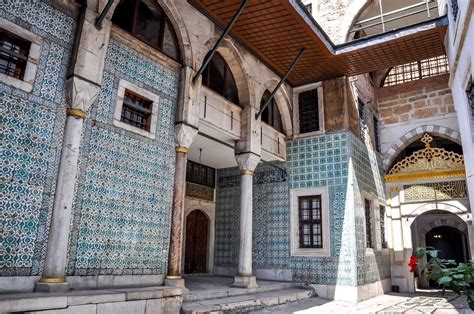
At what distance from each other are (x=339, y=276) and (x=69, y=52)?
684cm

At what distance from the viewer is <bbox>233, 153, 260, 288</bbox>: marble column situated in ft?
23.6

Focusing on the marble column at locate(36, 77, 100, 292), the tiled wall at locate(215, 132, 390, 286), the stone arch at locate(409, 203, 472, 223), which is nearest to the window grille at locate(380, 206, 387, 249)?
the tiled wall at locate(215, 132, 390, 286)

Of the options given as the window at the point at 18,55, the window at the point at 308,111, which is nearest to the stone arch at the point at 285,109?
the window at the point at 308,111

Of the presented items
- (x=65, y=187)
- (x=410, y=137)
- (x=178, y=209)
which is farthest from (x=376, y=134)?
(x=65, y=187)

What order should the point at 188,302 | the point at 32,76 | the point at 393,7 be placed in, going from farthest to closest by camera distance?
the point at 393,7 < the point at 188,302 < the point at 32,76

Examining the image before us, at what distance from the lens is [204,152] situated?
30.4 ft

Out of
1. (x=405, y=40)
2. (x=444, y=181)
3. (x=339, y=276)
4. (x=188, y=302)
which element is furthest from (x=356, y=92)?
(x=188, y=302)

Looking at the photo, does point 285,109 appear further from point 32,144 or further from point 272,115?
point 32,144

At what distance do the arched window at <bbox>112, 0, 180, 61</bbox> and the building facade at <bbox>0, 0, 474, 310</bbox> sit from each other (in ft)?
0.09

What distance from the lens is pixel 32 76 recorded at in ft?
14.3

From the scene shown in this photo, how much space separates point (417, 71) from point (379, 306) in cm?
790

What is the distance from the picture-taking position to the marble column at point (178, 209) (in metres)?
5.58

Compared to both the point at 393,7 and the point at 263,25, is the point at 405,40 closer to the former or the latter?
the point at 263,25

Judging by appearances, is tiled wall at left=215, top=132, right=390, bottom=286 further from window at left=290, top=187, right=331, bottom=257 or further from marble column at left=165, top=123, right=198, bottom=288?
marble column at left=165, top=123, right=198, bottom=288
